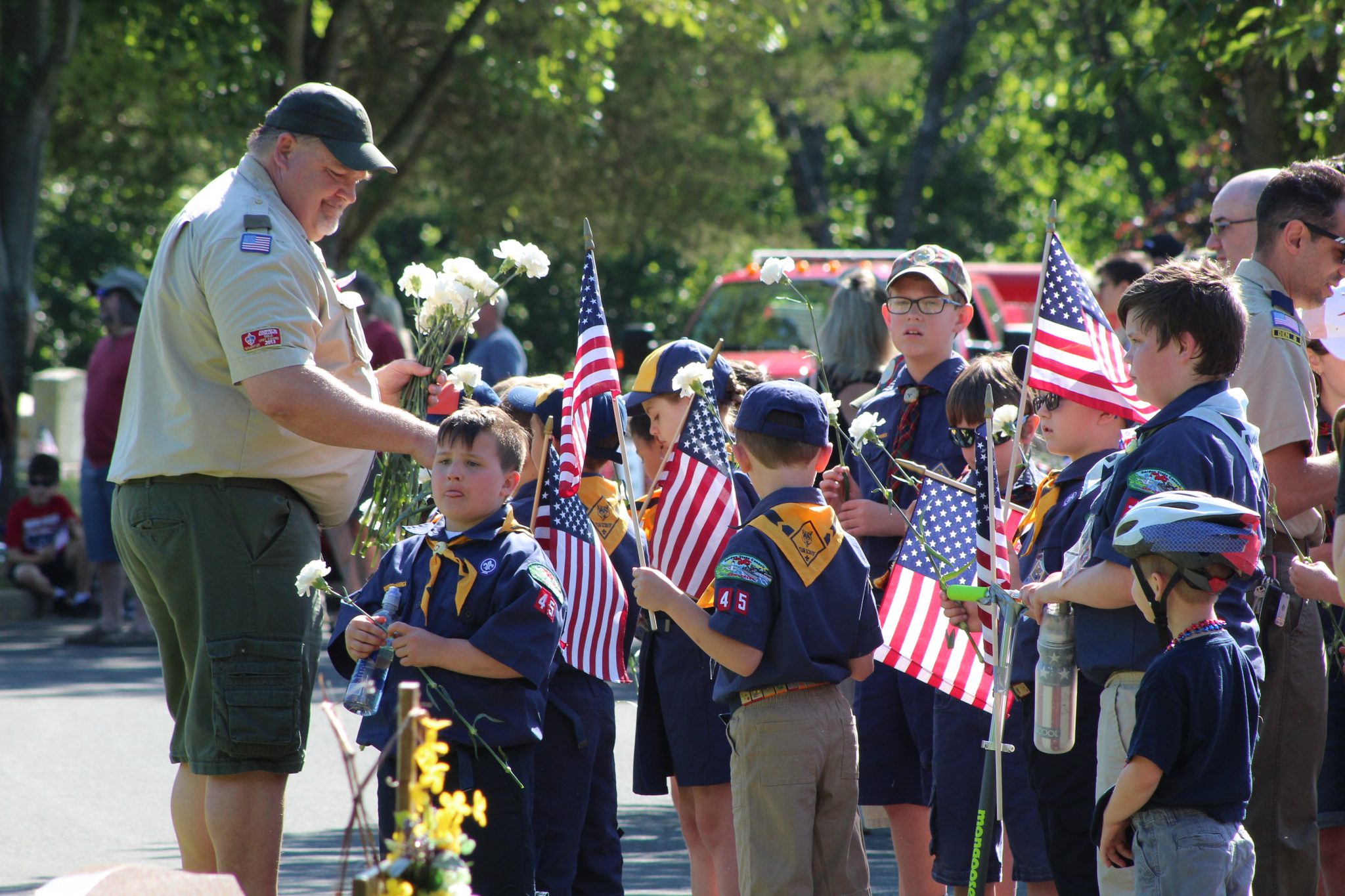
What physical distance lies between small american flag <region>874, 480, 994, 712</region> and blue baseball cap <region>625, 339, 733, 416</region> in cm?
91

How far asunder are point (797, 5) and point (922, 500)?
50.4ft

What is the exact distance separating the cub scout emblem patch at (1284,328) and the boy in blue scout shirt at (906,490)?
1.07m

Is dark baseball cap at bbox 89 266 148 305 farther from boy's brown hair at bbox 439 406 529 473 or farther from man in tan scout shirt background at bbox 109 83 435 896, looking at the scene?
boy's brown hair at bbox 439 406 529 473

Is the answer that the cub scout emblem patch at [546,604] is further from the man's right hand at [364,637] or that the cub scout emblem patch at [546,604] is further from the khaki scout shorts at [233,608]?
the khaki scout shorts at [233,608]

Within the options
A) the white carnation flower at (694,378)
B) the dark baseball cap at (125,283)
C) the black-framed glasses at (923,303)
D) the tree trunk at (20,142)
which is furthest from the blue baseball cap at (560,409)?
the tree trunk at (20,142)

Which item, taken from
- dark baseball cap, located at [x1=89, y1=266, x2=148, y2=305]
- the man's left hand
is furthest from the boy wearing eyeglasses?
the man's left hand

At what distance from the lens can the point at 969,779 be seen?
455 cm

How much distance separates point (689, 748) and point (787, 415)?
1.18 meters

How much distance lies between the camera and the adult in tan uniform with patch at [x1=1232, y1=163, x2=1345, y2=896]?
427 centimetres

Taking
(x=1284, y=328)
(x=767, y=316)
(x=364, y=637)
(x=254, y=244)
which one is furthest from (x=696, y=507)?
(x=767, y=316)

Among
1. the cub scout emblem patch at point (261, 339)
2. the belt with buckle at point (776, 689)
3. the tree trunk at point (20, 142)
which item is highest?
the tree trunk at point (20, 142)

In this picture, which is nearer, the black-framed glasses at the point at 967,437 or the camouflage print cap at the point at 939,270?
the black-framed glasses at the point at 967,437

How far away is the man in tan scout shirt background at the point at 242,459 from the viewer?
4086mm

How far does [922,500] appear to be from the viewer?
4.71 metres
